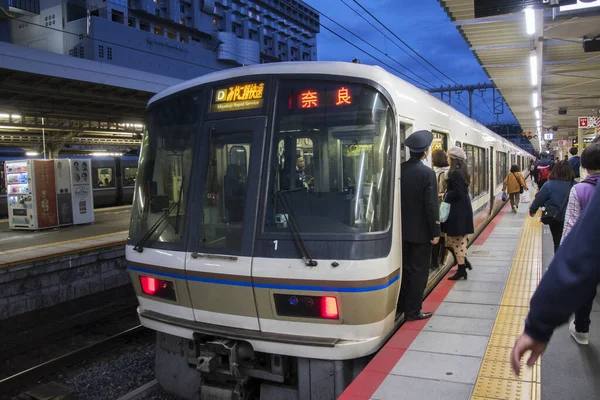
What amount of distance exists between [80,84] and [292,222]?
10.1 meters

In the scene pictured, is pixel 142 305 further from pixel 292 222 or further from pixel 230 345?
pixel 292 222

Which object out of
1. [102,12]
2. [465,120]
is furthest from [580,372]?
[102,12]

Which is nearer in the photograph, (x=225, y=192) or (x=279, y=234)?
(x=279, y=234)

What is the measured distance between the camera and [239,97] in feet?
13.0

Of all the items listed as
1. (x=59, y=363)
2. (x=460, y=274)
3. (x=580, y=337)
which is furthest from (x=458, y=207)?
(x=59, y=363)

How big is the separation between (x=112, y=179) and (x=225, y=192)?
770 inches

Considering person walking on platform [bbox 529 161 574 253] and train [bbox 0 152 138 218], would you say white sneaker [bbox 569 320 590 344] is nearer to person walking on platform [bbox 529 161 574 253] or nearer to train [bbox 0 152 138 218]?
person walking on platform [bbox 529 161 574 253]

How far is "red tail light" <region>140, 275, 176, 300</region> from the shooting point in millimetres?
4172

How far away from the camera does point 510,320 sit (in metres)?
4.57

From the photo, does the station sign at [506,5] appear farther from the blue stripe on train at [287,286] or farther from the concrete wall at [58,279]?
the concrete wall at [58,279]

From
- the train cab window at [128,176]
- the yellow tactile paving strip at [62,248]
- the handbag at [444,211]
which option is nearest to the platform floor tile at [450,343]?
the handbag at [444,211]

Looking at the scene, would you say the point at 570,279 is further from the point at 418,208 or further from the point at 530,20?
the point at 530,20

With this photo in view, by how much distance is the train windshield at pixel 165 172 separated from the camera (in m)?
4.12

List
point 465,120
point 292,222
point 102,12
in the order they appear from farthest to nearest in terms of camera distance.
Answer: point 102,12, point 465,120, point 292,222
